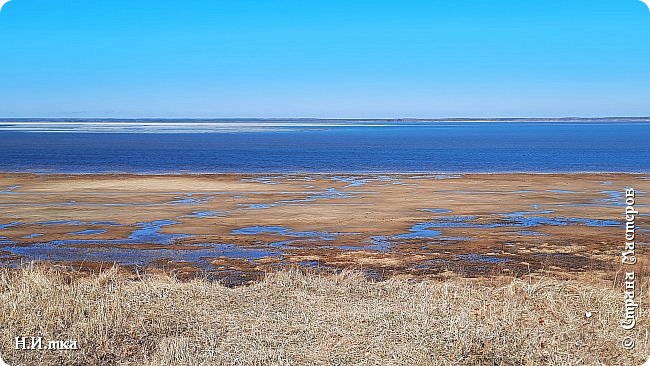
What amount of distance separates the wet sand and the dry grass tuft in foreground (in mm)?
4073

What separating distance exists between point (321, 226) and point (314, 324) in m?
12.9

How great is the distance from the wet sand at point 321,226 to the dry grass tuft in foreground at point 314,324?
407 centimetres

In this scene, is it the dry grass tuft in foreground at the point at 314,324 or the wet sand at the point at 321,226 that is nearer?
the dry grass tuft in foreground at the point at 314,324

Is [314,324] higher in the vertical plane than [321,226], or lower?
higher

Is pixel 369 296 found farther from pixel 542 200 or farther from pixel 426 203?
pixel 542 200

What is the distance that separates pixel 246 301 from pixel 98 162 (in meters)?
50.9

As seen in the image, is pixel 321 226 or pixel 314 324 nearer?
pixel 314 324

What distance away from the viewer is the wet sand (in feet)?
58.6

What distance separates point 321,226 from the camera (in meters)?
23.6

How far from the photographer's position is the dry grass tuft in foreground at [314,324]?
31.3 feet

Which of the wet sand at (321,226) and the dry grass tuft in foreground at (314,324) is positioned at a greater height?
the dry grass tuft in foreground at (314,324)

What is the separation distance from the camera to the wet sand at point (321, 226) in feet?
58.6

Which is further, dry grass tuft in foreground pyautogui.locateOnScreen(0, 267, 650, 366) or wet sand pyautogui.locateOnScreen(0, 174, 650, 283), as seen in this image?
wet sand pyautogui.locateOnScreen(0, 174, 650, 283)

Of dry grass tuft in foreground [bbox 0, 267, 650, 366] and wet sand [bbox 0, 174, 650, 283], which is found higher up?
dry grass tuft in foreground [bbox 0, 267, 650, 366]
